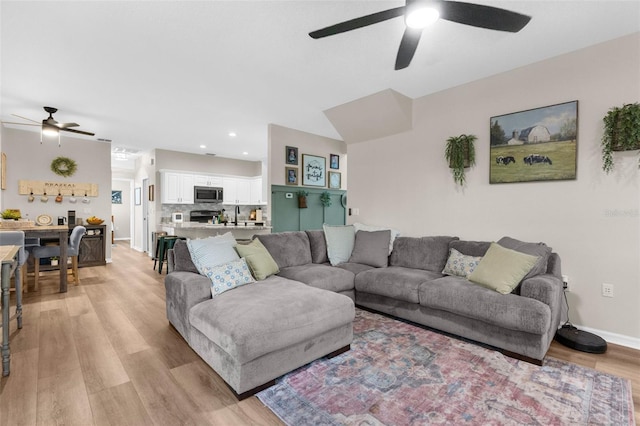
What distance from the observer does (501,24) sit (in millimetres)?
1932

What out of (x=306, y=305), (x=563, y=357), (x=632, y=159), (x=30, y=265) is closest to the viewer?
(x=306, y=305)

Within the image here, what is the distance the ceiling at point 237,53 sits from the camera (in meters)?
2.30

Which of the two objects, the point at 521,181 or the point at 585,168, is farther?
the point at 521,181

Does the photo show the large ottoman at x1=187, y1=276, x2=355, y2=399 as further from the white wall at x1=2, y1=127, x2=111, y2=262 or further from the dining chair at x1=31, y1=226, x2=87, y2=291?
the white wall at x1=2, y1=127, x2=111, y2=262

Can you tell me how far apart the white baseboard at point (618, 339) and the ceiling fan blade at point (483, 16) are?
2.76 m

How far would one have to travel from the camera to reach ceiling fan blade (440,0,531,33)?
1775mm

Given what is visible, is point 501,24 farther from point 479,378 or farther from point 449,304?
point 479,378

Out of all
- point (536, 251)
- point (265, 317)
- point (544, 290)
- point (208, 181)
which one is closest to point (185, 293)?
point (265, 317)

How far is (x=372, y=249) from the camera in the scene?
379 cm

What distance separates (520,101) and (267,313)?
3375 millimetres

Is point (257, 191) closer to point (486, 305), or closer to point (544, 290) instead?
point (486, 305)

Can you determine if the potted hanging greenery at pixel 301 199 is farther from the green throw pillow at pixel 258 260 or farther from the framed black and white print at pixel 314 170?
the green throw pillow at pixel 258 260

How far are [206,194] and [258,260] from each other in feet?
17.1

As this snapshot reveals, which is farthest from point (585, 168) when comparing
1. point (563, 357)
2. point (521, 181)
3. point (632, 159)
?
point (563, 357)
